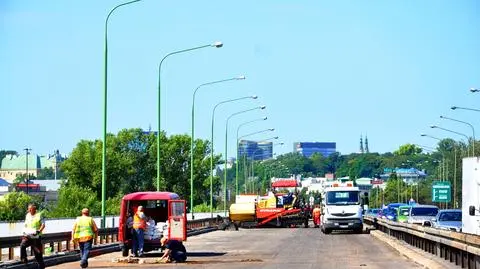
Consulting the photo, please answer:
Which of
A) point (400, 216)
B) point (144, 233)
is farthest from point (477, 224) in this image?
point (400, 216)

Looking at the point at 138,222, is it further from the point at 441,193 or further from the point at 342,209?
the point at 441,193

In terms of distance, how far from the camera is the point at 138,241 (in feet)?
113

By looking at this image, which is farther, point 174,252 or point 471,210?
point 174,252

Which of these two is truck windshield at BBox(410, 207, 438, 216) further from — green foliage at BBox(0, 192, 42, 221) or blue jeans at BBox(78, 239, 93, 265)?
green foliage at BBox(0, 192, 42, 221)

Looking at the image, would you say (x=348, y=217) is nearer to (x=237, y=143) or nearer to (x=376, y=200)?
(x=237, y=143)

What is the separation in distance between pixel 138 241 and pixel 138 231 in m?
0.31

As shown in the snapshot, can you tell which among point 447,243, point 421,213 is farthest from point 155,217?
point 421,213

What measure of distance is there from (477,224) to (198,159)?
118 m

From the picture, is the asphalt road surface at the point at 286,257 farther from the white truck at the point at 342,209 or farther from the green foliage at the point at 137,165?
the green foliage at the point at 137,165

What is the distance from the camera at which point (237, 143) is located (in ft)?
338

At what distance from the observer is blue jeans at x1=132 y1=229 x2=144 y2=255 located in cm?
3428

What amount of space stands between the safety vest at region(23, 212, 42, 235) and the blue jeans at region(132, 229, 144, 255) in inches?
244

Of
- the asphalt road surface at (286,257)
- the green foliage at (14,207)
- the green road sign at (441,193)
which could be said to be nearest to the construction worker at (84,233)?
the asphalt road surface at (286,257)

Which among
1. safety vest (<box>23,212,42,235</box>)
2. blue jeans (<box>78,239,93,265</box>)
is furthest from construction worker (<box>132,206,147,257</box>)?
safety vest (<box>23,212,42,235</box>)
